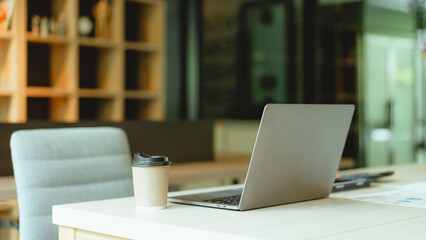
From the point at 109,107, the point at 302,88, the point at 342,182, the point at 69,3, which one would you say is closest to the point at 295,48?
the point at 302,88

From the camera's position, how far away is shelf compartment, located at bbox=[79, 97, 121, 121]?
17.2 ft

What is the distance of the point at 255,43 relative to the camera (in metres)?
6.42

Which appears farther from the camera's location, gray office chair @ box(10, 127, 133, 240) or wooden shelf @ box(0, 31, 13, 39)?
wooden shelf @ box(0, 31, 13, 39)

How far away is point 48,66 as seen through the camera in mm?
4949

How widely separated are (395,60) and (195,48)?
84.2 inches

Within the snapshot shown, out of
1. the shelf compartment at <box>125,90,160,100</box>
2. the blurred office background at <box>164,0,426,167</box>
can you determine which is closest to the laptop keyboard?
the shelf compartment at <box>125,90,160,100</box>

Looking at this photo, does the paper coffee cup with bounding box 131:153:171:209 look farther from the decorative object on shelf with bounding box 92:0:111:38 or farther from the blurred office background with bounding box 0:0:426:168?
the decorative object on shelf with bounding box 92:0:111:38

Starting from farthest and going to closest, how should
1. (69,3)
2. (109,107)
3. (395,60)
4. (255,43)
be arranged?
(255,43)
(395,60)
(109,107)
(69,3)

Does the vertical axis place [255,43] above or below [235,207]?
above

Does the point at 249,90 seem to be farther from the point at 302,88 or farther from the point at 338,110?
the point at 338,110

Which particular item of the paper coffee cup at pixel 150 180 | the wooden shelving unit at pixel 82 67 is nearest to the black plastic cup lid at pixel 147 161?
the paper coffee cup at pixel 150 180

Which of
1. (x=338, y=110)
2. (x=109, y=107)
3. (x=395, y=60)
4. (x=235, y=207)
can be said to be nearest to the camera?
(x=235, y=207)

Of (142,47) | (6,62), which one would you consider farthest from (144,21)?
(6,62)

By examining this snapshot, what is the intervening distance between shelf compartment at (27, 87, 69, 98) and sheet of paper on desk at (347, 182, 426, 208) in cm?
329
